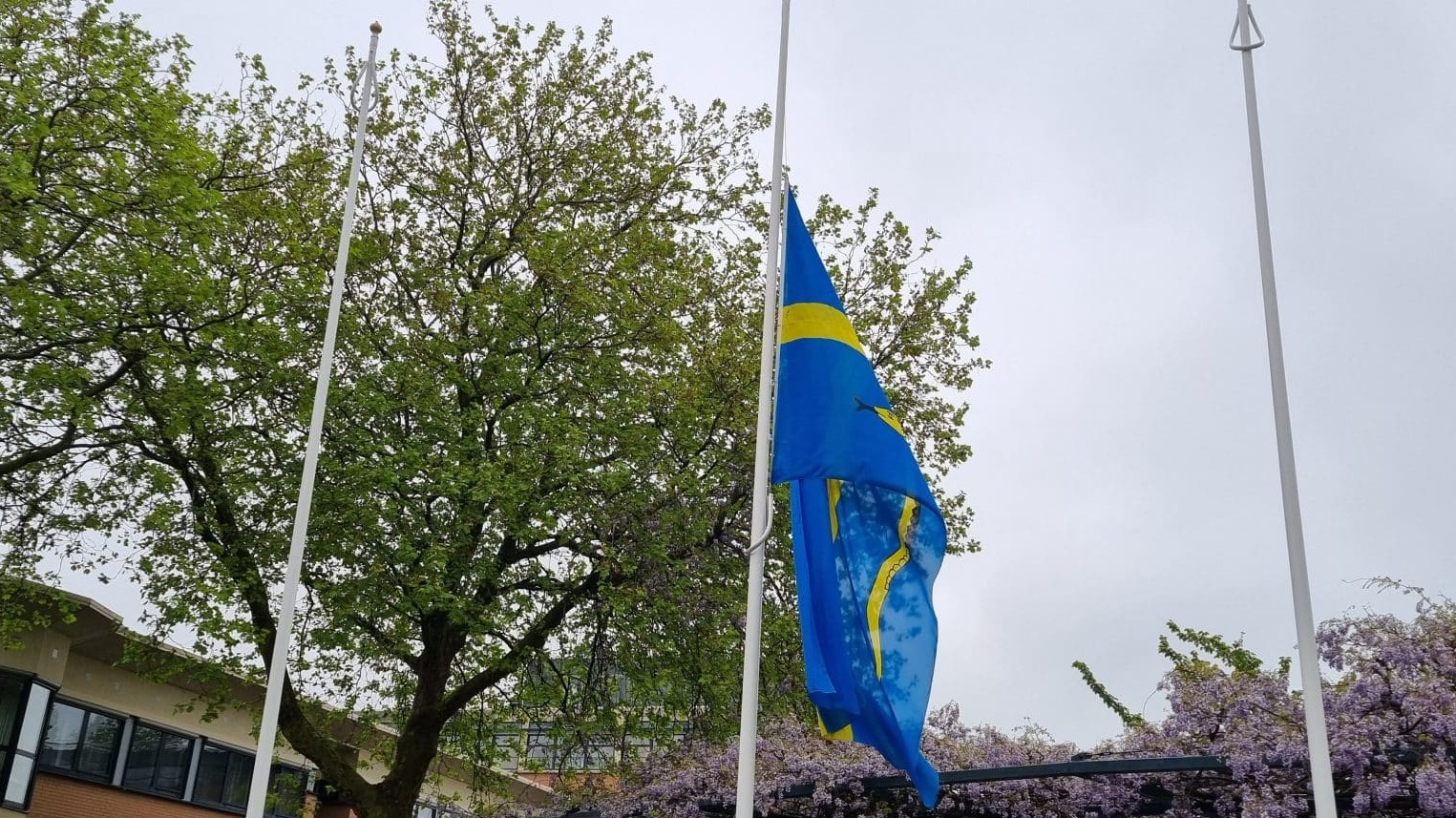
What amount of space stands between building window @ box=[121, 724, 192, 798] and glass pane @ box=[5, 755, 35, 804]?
169 inches

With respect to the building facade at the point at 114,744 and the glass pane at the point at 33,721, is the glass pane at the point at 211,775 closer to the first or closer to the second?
the building facade at the point at 114,744

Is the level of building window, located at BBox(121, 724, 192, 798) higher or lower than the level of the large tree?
lower

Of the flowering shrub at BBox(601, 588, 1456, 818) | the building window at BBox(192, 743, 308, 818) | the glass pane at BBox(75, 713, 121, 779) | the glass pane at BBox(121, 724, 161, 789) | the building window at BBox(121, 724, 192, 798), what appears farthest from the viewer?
the building window at BBox(192, 743, 308, 818)

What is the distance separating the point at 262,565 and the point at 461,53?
32.5 feet

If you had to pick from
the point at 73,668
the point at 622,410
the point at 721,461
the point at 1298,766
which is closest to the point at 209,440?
the point at 622,410

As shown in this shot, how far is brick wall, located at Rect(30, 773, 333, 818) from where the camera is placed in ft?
87.4

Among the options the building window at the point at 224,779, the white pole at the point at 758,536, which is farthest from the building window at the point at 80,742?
the white pole at the point at 758,536

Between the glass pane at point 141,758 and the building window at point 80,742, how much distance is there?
2.02 feet

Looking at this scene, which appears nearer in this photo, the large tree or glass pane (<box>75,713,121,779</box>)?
the large tree

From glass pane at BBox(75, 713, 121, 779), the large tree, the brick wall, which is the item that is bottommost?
the brick wall

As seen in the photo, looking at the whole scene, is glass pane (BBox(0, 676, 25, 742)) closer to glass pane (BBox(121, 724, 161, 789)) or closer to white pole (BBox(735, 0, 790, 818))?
glass pane (BBox(121, 724, 161, 789))

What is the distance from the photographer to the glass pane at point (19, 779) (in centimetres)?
2461

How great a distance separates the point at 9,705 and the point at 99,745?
13.6 ft

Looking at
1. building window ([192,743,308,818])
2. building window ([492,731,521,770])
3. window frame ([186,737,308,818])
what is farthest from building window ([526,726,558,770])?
building window ([192,743,308,818])
